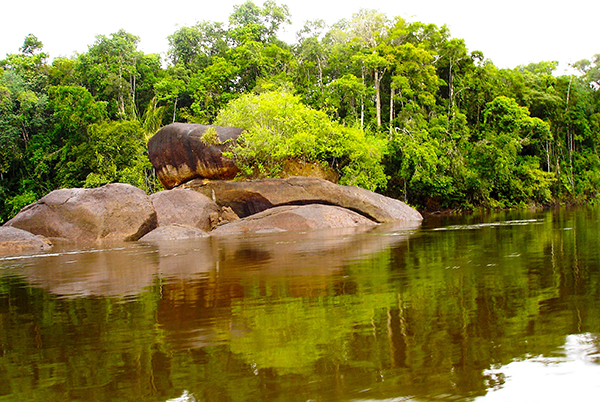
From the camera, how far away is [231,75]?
36.6 meters

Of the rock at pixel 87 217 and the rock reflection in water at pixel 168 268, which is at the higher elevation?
the rock at pixel 87 217

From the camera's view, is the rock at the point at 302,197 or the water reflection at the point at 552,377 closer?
the water reflection at the point at 552,377

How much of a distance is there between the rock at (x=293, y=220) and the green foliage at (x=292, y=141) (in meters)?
4.28

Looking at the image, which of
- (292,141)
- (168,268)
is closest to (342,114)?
(292,141)

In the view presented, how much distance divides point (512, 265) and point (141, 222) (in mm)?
15085

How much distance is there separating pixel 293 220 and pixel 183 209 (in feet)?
16.7

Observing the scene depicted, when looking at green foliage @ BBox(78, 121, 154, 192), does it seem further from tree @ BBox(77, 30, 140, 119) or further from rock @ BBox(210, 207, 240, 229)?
rock @ BBox(210, 207, 240, 229)

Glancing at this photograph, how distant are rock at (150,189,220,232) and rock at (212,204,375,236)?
1.62 metres

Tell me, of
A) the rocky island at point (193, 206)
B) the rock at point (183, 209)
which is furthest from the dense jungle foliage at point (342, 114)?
the rock at point (183, 209)

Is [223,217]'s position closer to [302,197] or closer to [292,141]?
[302,197]

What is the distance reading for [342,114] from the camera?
35.3m

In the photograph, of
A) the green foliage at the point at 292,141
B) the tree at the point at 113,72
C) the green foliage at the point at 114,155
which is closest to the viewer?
the green foliage at the point at 292,141

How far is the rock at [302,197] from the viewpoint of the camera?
Result: 2156cm

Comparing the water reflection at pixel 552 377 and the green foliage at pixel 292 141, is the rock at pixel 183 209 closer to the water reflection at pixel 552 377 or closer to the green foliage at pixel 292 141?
the green foliage at pixel 292 141
